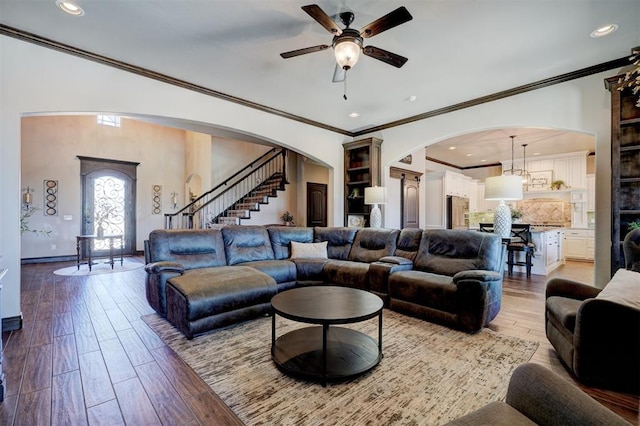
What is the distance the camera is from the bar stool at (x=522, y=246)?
18.0ft

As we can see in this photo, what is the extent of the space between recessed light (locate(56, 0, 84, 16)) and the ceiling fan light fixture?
2.40 metres

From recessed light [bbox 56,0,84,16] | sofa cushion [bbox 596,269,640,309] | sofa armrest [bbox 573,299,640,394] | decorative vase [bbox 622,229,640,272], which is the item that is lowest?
sofa armrest [bbox 573,299,640,394]

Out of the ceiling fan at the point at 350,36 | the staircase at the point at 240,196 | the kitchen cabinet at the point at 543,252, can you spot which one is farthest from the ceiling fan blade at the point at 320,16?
the staircase at the point at 240,196

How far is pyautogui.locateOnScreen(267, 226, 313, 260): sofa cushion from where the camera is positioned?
184 inches

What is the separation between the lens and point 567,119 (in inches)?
151

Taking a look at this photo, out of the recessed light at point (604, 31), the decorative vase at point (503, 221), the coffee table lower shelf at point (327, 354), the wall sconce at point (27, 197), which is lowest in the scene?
the coffee table lower shelf at point (327, 354)

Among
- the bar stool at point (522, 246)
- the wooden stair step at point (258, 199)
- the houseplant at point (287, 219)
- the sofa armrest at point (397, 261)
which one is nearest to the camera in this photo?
the sofa armrest at point (397, 261)

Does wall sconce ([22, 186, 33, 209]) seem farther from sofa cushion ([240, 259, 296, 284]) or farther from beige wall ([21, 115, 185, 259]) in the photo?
sofa cushion ([240, 259, 296, 284])

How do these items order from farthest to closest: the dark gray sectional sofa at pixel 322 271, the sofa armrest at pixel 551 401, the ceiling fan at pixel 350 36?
the dark gray sectional sofa at pixel 322 271 → the ceiling fan at pixel 350 36 → the sofa armrest at pixel 551 401

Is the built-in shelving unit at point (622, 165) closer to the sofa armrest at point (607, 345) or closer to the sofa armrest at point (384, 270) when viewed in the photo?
the sofa armrest at point (607, 345)

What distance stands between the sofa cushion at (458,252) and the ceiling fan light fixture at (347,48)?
2481mm

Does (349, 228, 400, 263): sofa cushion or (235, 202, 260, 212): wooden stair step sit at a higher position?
(235, 202, 260, 212): wooden stair step

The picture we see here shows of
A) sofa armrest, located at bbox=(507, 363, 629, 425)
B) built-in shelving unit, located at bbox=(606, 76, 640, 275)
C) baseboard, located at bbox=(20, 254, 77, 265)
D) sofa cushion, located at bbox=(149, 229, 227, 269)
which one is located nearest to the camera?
sofa armrest, located at bbox=(507, 363, 629, 425)

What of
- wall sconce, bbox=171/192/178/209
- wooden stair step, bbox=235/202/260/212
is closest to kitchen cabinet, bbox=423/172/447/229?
wooden stair step, bbox=235/202/260/212
